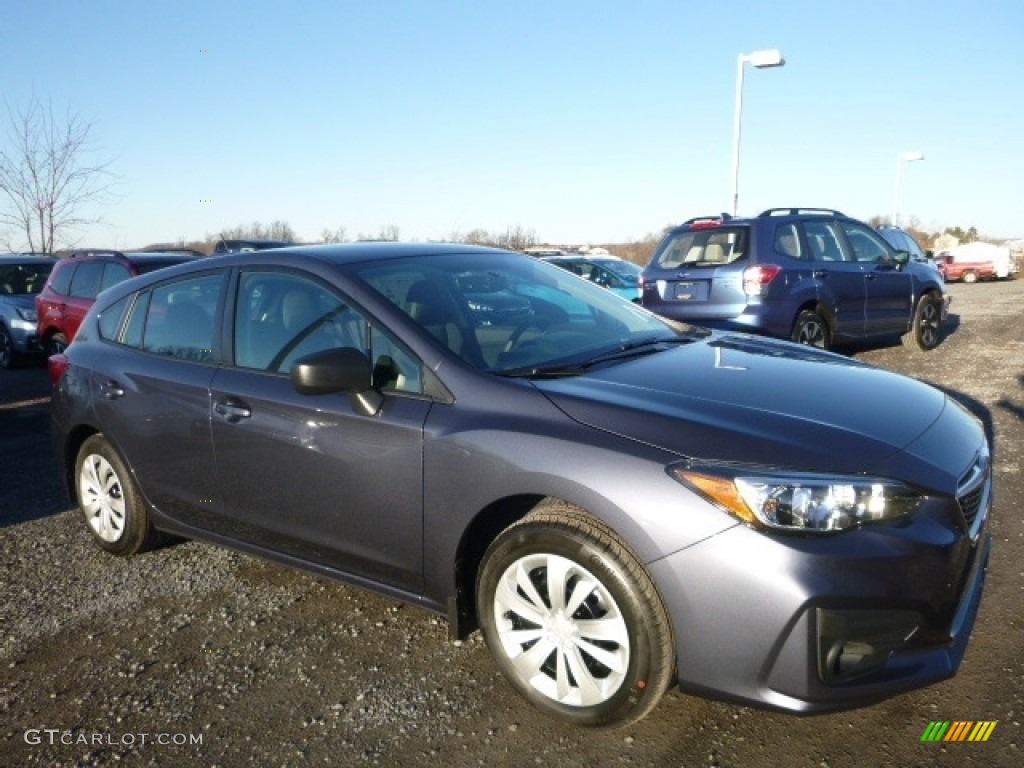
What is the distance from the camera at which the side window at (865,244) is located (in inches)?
383

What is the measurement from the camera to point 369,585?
327 centimetres

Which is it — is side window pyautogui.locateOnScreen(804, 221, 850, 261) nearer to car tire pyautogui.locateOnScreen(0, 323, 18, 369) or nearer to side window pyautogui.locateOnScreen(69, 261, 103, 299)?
side window pyautogui.locateOnScreen(69, 261, 103, 299)

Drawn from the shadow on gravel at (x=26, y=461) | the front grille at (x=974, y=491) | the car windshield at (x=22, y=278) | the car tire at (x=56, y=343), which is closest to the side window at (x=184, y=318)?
the shadow on gravel at (x=26, y=461)

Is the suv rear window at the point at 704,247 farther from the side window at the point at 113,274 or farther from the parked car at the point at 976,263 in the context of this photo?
the parked car at the point at 976,263

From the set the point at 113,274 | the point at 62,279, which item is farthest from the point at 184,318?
the point at 62,279

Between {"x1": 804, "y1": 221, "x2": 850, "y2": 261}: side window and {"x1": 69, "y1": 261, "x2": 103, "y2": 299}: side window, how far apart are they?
8.11m

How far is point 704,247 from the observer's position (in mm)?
9172

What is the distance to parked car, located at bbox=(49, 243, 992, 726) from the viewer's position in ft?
7.89

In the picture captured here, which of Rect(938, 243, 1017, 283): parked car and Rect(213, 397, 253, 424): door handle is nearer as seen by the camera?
Rect(213, 397, 253, 424): door handle

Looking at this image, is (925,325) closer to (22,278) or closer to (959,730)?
(959,730)

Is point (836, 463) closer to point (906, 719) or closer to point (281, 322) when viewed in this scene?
point (906, 719)

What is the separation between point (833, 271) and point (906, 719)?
721 cm

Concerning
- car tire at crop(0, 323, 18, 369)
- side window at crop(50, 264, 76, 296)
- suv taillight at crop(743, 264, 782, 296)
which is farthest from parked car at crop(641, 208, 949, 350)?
car tire at crop(0, 323, 18, 369)

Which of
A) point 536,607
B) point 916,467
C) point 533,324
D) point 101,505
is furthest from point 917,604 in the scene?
point 101,505
